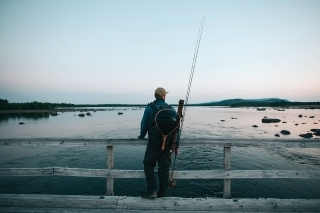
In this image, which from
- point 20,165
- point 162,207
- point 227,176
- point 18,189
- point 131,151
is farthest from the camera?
point 131,151

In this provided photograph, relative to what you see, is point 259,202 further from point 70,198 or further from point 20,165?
point 20,165

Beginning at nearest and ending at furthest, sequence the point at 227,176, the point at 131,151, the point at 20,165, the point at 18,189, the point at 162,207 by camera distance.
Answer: the point at 162,207 < the point at 227,176 < the point at 18,189 < the point at 20,165 < the point at 131,151

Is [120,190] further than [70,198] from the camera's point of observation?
Yes

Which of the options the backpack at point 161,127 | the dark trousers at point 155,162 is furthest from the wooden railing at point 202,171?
the backpack at point 161,127

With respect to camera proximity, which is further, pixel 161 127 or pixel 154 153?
pixel 154 153

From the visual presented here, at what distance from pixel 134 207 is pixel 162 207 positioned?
613mm

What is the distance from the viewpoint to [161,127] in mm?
3555

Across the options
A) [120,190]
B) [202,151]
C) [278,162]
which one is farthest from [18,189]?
[278,162]

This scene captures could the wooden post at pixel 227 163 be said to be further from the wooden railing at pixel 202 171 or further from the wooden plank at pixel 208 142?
the wooden plank at pixel 208 142

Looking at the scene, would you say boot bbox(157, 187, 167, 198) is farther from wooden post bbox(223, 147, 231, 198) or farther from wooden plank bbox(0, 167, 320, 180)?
wooden post bbox(223, 147, 231, 198)

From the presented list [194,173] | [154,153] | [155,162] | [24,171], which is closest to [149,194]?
[155,162]

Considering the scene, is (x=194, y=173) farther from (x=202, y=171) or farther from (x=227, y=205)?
(x=227, y=205)

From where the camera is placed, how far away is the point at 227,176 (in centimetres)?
398

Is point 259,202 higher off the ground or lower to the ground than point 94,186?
higher
